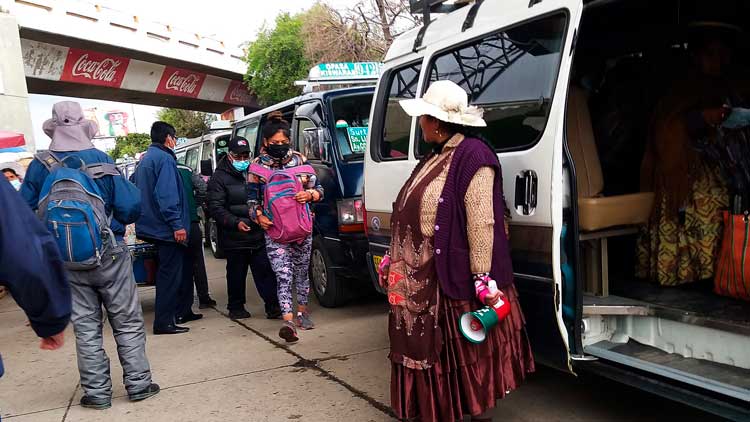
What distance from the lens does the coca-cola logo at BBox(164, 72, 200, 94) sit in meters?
19.8

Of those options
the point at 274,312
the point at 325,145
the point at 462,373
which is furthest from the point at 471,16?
the point at 274,312

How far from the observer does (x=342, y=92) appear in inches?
246

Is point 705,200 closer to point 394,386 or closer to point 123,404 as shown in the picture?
point 394,386

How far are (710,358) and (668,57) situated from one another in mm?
2345

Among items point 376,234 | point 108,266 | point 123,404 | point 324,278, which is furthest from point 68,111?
point 324,278

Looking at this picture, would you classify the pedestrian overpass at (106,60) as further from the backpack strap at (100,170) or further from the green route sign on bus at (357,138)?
the backpack strap at (100,170)

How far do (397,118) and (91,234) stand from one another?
2133mm

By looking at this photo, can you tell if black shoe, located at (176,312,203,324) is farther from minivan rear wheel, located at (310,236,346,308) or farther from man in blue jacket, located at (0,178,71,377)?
man in blue jacket, located at (0,178,71,377)

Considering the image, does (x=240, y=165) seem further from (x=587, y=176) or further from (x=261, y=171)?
(x=587, y=176)

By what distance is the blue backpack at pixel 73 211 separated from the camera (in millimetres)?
3611

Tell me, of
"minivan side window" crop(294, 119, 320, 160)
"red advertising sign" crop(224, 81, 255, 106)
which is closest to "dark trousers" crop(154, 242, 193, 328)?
"minivan side window" crop(294, 119, 320, 160)

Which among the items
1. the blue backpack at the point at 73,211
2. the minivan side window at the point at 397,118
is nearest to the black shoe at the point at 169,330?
the blue backpack at the point at 73,211

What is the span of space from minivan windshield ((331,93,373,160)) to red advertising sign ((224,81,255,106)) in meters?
17.4

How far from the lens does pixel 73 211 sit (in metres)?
3.64
